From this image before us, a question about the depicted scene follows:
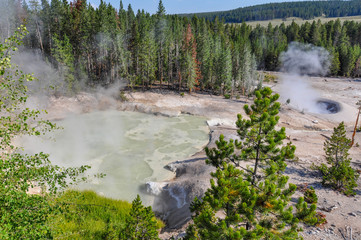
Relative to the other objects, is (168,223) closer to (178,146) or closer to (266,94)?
(266,94)

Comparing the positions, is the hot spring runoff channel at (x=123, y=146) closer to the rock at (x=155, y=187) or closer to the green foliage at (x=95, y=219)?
the rock at (x=155, y=187)

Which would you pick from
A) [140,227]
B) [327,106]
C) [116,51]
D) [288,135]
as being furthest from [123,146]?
[327,106]

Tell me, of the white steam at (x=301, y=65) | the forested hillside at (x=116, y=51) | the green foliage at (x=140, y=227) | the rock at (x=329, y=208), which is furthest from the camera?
the white steam at (x=301, y=65)

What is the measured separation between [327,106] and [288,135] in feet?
101

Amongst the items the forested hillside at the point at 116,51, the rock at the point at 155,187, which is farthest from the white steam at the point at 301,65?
the rock at the point at 155,187

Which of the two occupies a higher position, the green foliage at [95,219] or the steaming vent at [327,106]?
the green foliage at [95,219]

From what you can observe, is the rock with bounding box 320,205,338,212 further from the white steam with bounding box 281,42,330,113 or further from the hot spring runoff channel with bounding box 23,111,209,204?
the white steam with bounding box 281,42,330,113

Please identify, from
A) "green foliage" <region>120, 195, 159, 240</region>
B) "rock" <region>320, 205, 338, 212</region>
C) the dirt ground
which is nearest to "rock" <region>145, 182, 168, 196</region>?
the dirt ground

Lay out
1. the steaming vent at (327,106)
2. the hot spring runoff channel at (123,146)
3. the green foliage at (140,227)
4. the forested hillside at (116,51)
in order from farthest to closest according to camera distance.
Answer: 1. the steaming vent at (327,106)
2. the forested hillside at (116,51)
3. the hot spring runoff channel at (123,146)
4. the green foliage at (140,227)

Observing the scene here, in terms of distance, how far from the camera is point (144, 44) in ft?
183

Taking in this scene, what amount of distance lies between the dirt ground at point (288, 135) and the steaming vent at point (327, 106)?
54.6 inches

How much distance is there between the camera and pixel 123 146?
32531mm

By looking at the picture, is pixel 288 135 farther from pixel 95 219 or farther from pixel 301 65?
pixel 301 65

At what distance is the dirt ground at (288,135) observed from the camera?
16.7 m
